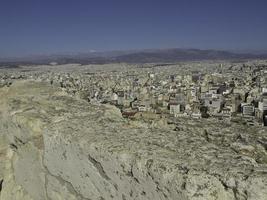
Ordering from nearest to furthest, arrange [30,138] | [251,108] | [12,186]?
1. [30,138]
2. [12,186]
3. [251,108]

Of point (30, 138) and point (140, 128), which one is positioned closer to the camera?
point (140, 128)

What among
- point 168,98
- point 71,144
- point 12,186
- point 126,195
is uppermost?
point 71,144

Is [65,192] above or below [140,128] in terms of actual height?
below

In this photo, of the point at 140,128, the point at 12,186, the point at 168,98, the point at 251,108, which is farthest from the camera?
the point at 168,98

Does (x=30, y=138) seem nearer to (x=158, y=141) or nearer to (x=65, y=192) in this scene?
(x=65, y=192)

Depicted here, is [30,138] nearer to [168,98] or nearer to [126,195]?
[126,195]

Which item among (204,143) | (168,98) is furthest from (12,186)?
(168,98)
